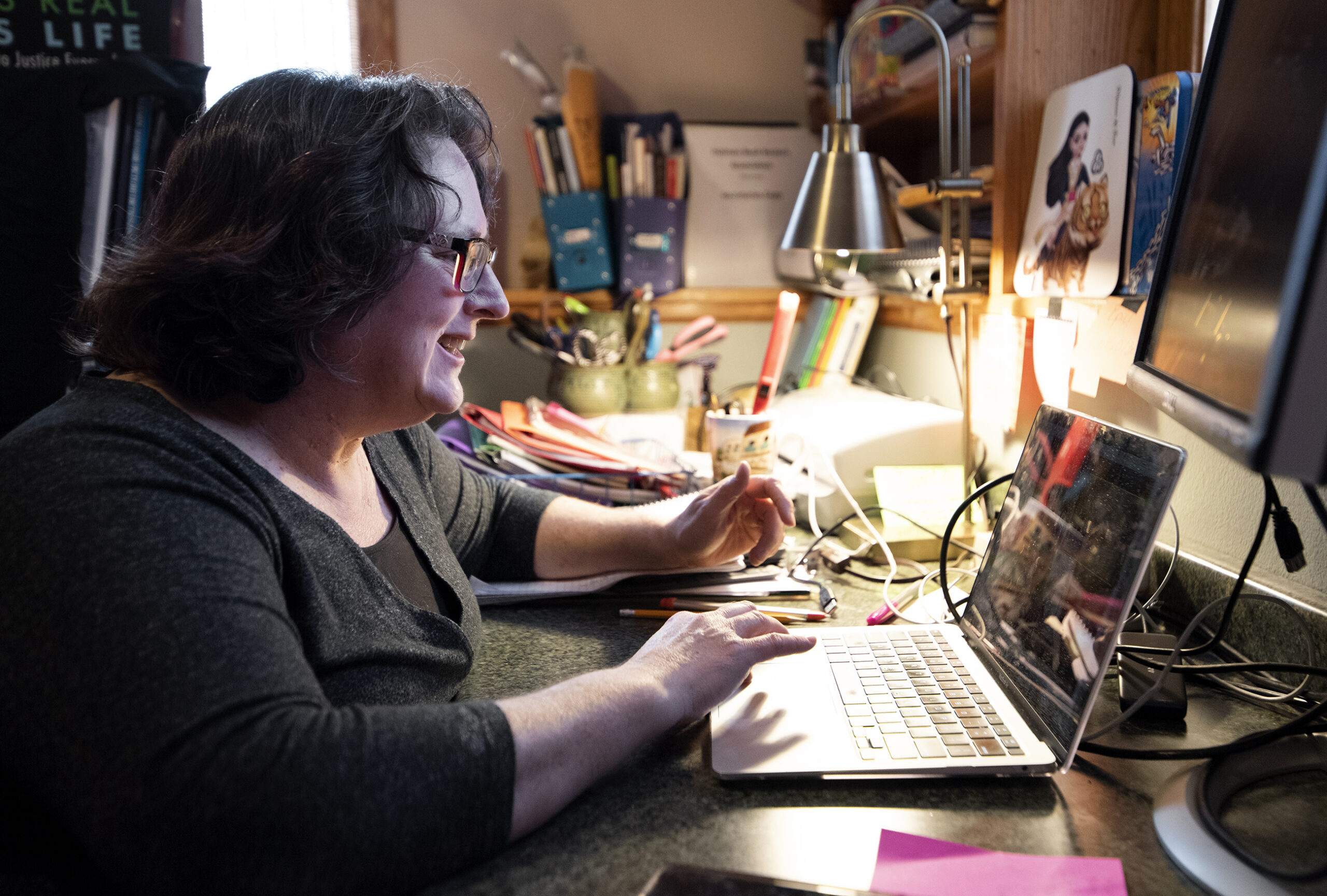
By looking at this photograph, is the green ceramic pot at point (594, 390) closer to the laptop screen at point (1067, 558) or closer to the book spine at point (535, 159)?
the book spine at point (535, 159)

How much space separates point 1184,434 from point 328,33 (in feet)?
6.95

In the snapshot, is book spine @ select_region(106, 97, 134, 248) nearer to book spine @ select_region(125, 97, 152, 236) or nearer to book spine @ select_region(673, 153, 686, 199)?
book spine @ select_region(125, 97, 152, 236)

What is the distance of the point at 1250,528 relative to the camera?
0.90m

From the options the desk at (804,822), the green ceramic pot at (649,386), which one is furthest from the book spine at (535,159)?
the desk at (804,822)

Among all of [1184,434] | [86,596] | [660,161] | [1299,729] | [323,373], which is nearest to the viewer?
[86,596]

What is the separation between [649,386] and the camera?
180 centimetres

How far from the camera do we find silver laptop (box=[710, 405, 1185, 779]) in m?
0.62

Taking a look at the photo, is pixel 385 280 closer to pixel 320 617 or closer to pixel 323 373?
pixel 323 373

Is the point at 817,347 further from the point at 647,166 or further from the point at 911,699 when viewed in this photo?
the point at 911,699

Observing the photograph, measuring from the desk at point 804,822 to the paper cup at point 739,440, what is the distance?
1.88ft

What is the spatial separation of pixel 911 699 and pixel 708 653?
172mm

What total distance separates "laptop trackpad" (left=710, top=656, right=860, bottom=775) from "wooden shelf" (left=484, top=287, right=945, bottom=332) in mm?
1489

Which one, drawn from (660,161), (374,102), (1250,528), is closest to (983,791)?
(1250,528)

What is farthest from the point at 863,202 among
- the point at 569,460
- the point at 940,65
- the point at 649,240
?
the point at 649,240
